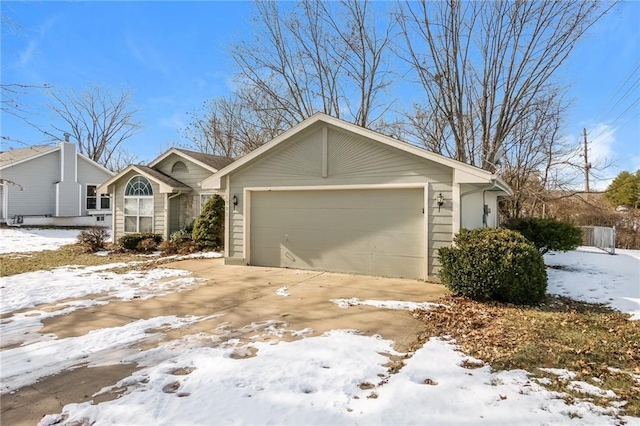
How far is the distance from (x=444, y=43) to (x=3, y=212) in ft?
83.6

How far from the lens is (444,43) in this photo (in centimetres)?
1431

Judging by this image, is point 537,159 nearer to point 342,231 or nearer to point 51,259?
point 342,231

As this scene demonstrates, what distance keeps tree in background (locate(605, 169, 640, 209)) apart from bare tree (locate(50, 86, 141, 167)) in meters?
37.3

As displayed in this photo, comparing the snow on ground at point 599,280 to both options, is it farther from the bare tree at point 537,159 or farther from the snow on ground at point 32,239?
the snow on ground at point 32,239

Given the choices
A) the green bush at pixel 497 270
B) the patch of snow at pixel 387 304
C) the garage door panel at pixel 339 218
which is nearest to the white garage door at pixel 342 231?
the garage door panel at pixel 339 218

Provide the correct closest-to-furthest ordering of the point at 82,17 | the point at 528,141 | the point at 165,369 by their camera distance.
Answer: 1. the point at 165,369
2. the point at 82,17
3. the point at 528,141

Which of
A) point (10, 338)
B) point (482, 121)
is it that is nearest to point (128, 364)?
point (10, 338)

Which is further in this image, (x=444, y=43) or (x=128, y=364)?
(x=444, y=43)

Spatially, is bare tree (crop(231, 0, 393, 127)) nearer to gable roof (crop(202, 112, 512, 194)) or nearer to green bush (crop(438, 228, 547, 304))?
gable roof (crop(202, 112, 512, 194))

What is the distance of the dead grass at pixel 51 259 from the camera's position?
943 cm

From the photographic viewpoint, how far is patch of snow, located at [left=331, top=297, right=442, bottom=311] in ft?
19.3

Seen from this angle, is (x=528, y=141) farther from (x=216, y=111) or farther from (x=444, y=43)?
(x=216, y=111)

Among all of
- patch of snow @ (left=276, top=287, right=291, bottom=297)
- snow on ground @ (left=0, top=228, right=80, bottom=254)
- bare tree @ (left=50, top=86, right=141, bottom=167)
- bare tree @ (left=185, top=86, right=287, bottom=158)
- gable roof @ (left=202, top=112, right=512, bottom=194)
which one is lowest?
patch of snow @ (left=276, top=287, right=291, bottom=297)

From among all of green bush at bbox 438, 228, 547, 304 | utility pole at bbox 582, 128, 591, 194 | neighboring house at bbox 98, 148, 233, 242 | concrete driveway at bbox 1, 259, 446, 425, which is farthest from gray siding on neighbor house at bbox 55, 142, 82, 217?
utility pole at bbox 582, 128, 591, 194
